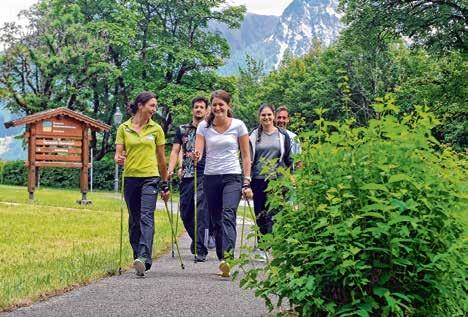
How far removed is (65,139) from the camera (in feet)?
79.3

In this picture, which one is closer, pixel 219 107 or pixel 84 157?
pixel 219 107

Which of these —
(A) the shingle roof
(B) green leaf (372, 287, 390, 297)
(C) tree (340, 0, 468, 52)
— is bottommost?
(B) green leaf (372, 287, 390, 297)

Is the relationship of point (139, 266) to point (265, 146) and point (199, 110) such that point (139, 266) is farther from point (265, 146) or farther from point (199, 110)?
point (199, 110)

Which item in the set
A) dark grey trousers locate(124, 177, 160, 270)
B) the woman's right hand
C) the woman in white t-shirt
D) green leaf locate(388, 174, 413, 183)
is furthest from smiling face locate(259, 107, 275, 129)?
green leaf locate(388, 174, 413, 183)

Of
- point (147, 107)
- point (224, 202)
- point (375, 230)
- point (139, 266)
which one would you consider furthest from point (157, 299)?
point (375, 230)

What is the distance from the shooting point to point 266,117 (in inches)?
364

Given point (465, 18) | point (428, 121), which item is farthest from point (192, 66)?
point (428, 121)

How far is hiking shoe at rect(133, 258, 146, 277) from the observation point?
7.68 meters

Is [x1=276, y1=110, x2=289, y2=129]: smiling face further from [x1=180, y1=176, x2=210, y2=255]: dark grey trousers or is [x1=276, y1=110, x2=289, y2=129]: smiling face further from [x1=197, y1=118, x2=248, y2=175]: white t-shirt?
[x1=197, y1=118, x2=248, y2=175]: white t-shirt

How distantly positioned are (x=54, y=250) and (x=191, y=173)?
227 centimetres

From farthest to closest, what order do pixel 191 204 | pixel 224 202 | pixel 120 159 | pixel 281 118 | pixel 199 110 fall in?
pixel 191 204, pixel 281 118, pixel 199 110, pixel 224 202, pixel 120 159

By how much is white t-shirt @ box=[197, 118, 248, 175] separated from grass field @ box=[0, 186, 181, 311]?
162 centimetres

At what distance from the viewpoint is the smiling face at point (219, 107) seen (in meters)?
8.06

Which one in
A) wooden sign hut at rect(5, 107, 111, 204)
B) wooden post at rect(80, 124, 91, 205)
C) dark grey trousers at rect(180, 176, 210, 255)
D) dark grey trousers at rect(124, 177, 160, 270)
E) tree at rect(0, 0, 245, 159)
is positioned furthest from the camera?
tree at rect(0, 0, 245, 159)
